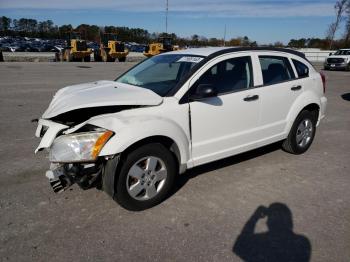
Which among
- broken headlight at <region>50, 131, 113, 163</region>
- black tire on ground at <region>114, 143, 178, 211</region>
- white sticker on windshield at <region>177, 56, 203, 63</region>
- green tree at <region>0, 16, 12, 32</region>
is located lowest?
black tire on ground at <region>114, 143, 178, 211</region>

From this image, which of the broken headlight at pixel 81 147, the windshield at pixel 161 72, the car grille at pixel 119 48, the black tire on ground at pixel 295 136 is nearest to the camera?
the broken headlight at pixel 81 147

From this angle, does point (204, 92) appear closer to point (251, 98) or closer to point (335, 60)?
point (251, 98)

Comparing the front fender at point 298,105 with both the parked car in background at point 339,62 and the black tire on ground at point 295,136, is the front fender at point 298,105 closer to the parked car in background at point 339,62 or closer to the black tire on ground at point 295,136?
the black tire on ground at point 295,136

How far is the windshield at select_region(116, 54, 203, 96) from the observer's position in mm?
3955

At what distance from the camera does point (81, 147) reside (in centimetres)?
313

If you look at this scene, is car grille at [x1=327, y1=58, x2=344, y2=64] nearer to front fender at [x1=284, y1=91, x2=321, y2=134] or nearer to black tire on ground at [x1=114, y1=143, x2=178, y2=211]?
front fender at [x1=284, y1=91, x2=321, y2=134]

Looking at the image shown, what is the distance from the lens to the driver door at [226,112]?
3836mm

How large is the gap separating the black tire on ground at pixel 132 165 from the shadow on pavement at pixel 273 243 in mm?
973

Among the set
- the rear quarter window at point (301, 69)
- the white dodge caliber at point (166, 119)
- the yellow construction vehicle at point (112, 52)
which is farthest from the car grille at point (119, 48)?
the rear quarter window at point (301, 69)

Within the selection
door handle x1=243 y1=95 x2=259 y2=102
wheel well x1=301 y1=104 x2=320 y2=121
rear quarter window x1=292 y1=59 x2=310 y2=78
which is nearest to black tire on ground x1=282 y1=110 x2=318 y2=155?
wheel well x1=301 y1=104 x2=320 y2=121

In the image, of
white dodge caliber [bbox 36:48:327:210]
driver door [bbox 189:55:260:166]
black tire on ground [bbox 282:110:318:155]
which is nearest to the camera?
white dodge caliber [bbox 36:48:327:210]

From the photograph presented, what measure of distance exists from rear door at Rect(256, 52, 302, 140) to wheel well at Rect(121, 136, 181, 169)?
1.50 metres

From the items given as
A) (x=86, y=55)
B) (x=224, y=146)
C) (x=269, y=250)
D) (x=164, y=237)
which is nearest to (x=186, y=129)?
(x=224, y=146)

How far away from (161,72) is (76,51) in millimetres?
26677
